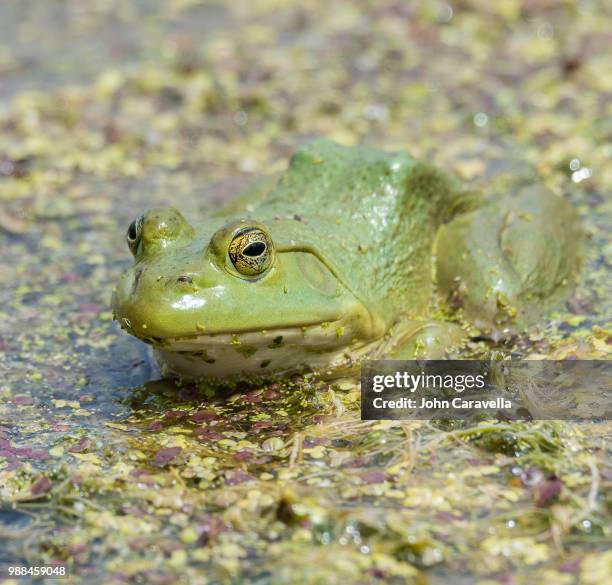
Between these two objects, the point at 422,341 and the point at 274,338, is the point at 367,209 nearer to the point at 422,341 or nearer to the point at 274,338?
the point at 422,341

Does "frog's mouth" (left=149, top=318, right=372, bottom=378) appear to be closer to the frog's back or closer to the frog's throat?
the frog's throat

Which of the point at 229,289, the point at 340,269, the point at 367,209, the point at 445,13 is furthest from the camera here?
the point at 445,13

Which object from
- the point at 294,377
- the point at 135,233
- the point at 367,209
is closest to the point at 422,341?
the point at 294,377

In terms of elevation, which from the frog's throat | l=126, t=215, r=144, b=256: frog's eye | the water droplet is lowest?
the frog's throat

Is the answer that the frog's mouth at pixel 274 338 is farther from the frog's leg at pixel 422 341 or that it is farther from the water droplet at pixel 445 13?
the water droplet at pixel 445 13

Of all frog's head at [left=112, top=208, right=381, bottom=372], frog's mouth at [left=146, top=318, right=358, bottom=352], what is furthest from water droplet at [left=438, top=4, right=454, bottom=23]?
frog's mouth at [left=146, top=318, right=358, bottom=352]

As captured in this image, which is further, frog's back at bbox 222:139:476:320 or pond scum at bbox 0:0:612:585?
frog's back at bbox 222:139:476:320
